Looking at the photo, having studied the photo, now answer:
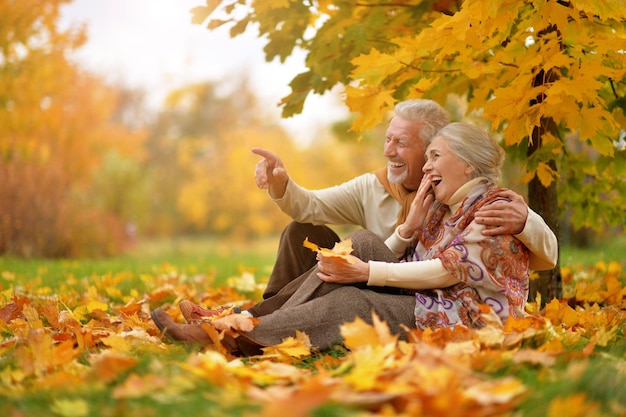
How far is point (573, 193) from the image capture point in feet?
13.4

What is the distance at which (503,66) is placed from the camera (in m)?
3.17

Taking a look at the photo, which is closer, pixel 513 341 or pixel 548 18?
pixel 513 341

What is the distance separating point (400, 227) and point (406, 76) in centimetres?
77

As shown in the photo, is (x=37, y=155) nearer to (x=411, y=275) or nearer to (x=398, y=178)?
(x=398, y=178)

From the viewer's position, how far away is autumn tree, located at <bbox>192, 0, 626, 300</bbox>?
8.96 ft

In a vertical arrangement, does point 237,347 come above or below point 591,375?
below

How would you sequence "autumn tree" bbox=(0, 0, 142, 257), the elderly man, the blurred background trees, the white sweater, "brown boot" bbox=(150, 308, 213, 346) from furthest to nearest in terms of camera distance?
the blurred background trees
"autumn tree" bbox=(0, 0, 142, 257)
the white sweater
the elderly man
"brown boot" bbox=(150, 308, 213, 346)

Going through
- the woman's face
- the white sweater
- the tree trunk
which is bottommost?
the tree trunk

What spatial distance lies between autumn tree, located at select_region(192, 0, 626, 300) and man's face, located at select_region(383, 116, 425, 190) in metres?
0.11


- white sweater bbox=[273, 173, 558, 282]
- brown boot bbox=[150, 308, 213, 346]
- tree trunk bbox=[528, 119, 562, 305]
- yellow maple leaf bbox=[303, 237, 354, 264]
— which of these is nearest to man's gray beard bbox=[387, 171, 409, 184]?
white sweater bbox=[273, 173, 558, 282]

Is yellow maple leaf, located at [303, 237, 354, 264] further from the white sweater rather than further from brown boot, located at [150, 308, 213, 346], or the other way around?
the white sweater

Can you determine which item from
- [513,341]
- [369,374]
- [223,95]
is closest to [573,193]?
[513,341]

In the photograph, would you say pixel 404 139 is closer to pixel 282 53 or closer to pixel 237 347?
pixel 282 53

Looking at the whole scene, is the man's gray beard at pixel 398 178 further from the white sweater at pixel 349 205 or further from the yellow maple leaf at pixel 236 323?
the yellow maple leaf at pixel 236 323
